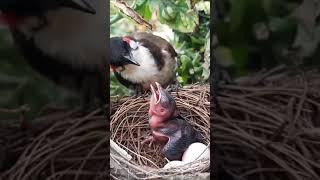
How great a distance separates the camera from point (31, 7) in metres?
1.93

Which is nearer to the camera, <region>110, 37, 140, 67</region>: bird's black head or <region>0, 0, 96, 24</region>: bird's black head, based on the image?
<region>0, 0, 96, 24</region>: bird's black head

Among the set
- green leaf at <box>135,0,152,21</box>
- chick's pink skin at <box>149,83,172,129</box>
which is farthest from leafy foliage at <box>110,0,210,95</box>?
chick's pink skin at <box>149,83,172,129</box>

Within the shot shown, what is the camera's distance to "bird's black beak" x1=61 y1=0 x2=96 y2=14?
1949 mm

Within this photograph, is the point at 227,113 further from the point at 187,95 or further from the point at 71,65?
the point at 71,65

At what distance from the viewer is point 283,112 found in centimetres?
197

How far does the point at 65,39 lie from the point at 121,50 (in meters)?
0.21

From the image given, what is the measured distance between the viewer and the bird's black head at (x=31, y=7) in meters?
1.91

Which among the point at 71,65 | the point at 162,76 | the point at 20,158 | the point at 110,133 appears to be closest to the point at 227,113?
the point at 162,76

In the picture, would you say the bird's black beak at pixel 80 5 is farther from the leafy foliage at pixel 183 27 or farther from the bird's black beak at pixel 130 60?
the bird's black beak at pixel 130 60

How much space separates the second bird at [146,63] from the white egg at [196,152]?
10.0 inches

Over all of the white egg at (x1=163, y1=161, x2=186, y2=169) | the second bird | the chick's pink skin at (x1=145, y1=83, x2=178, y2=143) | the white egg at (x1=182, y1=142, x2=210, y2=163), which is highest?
the second bird

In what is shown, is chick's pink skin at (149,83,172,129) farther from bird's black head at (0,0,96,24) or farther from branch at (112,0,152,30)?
bird's black head at (0,0,96,24)

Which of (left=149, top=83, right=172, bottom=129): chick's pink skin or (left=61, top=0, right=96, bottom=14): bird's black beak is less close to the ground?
(left=61, top=0, right=96, bottom=14): bird's black beak

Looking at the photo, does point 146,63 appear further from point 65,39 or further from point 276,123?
point 276,123
